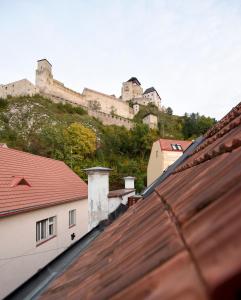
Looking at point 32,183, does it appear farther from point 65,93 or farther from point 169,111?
point 169,111

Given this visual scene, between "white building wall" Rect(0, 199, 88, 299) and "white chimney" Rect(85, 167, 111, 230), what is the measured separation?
4.74 metres

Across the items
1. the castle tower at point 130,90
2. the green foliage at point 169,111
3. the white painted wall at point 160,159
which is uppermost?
the castle tower at point 130,90

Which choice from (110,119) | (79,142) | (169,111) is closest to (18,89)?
(110,119)

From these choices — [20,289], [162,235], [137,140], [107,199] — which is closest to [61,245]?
[107,199]

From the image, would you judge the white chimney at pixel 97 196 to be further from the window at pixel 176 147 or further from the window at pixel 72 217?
the window at pixel 176 147

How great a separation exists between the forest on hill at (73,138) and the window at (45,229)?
19941 millimetres

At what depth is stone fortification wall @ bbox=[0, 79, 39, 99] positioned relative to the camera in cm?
5334

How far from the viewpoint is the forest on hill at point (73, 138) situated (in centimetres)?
3825

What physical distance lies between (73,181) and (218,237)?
17771mm

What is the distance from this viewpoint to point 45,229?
12164 millimetres

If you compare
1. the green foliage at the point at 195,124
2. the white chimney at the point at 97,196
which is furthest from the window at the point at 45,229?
the green foliage at the point at 195,124

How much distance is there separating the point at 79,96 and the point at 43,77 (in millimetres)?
9275

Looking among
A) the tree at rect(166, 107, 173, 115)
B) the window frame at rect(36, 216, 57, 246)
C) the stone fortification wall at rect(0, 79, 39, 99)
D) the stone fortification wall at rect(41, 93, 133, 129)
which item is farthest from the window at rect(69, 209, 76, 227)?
the tree at rect(166, 107, 173, 115)

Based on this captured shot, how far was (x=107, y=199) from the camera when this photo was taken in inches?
228
